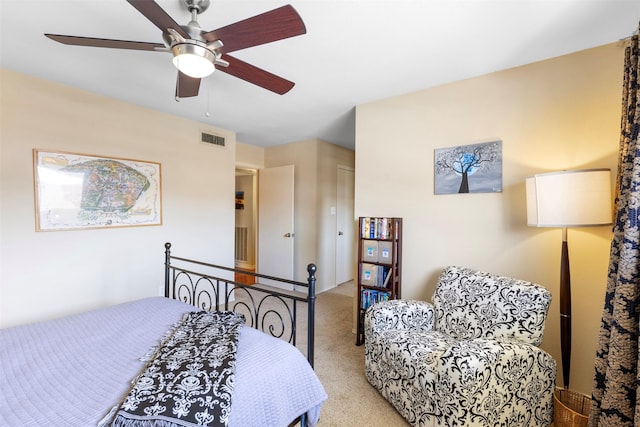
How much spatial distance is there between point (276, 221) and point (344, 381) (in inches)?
115

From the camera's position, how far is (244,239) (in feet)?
19.7

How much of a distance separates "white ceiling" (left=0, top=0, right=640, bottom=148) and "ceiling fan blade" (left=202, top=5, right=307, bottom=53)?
0.36m

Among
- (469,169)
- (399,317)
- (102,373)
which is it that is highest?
(469,169)

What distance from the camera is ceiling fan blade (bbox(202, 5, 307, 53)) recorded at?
1104mm

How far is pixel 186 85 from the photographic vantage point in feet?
5.67

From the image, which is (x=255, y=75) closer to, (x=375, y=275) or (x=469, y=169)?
(x=469, y=169)

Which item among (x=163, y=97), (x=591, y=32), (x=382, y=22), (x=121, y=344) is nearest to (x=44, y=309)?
(x=121, y=344)

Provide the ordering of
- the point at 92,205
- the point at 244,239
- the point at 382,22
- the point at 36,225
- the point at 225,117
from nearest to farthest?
1. the point at 382,22
2. the point at 36,225
3. the point at 92,205
4. the point at 225,117
5. the point at 244,239

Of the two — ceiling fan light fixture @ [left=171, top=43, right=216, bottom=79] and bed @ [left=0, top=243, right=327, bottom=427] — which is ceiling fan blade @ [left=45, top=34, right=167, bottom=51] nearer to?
ceiling fan light fixture @ [left=171, top=43, right=216, bottom=79]

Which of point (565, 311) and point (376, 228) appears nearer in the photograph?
point (565, 311)

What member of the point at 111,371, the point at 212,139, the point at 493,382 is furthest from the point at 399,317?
the point at 212,139

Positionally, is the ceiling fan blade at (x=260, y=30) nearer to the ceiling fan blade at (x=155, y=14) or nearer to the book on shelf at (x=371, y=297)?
the ceiling fan blade at (x=155, y=14)

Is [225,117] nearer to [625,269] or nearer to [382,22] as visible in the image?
[382,22]

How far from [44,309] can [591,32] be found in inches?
185
